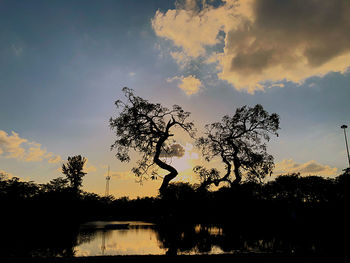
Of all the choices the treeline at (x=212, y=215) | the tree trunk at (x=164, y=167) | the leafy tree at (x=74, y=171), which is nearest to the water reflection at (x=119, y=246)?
the treeline at (x=212, y=215)

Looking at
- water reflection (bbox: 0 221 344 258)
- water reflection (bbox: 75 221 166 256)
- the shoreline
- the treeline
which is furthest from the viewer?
the treeline

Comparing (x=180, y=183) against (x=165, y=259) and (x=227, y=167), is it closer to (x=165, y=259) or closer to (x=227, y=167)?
(x=227, y=167)

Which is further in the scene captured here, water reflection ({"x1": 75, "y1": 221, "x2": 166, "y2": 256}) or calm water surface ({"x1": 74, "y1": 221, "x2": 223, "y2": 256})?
water reflection ({"x1": 75, "y1": 221, "x2": 166, "y2": 256})

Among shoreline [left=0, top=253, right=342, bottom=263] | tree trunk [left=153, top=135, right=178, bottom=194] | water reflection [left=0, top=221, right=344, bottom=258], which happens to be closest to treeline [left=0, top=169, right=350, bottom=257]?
water reflection [left=0, top=221, right=344, bottom=258]

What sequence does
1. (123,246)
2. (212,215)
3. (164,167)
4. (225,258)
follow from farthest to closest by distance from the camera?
(212,215) < (123,246) < (164,167) < (225,258)

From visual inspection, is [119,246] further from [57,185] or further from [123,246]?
[57,185]

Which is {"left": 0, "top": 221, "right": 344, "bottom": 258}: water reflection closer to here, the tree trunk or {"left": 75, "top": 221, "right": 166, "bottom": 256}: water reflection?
{"left": 75, "top": 221, "right": 166, "bottom": 256}: water reflection

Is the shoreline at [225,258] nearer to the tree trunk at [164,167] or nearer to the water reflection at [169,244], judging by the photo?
the water reflection at [169,244]

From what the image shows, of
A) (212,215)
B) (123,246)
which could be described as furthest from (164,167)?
(212,215)

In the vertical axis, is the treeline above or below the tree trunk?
below

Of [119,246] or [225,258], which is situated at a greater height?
[225,258]

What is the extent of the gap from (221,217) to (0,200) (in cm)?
4915

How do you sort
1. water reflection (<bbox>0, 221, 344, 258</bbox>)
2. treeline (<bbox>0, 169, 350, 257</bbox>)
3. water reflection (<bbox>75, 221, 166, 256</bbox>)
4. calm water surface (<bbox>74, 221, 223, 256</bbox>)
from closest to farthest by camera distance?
water reflection (<bbox>0, 221, 344, 258</bbox>) < calm water surface (<bbox>74, 221, 223, 256</bbox>) < water reflection (<bbox>75, 221, 166, 256</bbox>) < treeline (<bbox>0, 169, 350, 257</bbox>)

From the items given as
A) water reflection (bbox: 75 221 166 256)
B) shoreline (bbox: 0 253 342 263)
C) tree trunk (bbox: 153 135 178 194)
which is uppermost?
tree trunk (bbox: 153 135 178 194)
